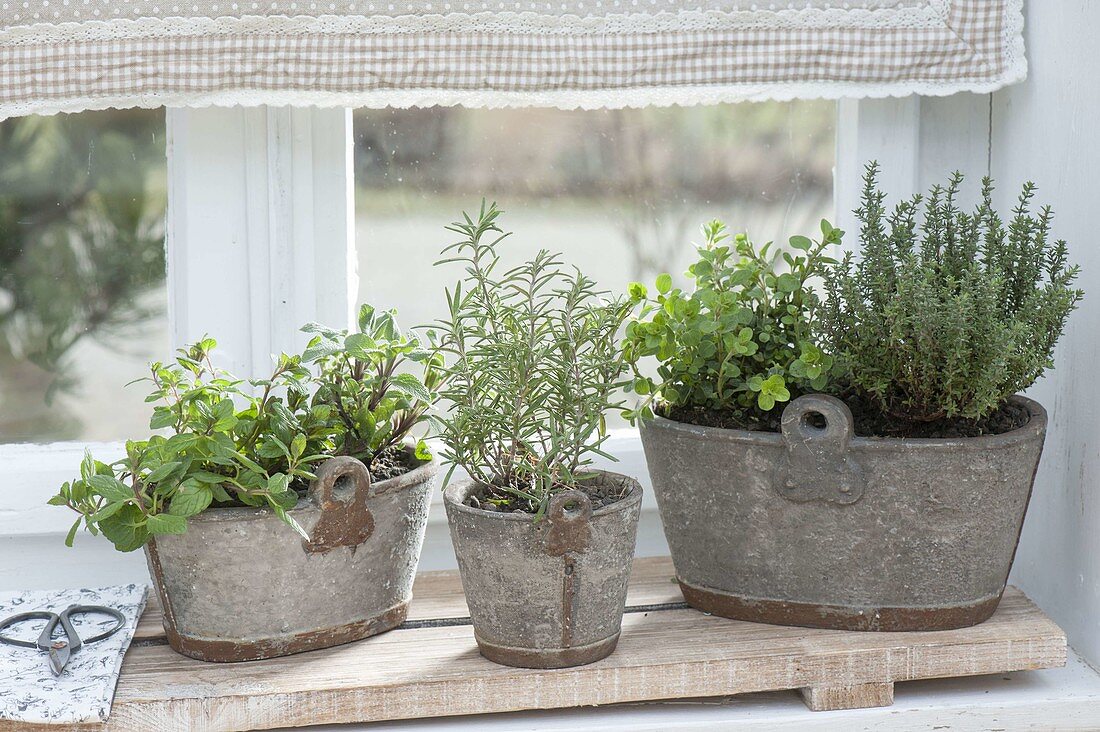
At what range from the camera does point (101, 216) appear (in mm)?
1318

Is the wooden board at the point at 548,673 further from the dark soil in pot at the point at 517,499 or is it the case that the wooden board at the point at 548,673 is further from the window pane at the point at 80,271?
the window pane at the point at 80,271

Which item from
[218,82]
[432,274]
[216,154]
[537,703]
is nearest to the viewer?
[537,703]

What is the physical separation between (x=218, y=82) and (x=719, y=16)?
54cm

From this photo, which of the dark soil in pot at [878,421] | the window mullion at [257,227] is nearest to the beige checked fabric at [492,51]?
the window mullion at [257,227]

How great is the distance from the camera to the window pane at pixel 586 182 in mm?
1359

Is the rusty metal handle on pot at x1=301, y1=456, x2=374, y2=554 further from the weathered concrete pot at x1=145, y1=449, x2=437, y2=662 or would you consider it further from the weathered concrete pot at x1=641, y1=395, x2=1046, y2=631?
the weathered concrete pot at x1=641, y1=395, x2=1046, y2=631

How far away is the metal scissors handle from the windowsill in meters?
0.25

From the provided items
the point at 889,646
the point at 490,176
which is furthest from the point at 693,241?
the point at 889,646

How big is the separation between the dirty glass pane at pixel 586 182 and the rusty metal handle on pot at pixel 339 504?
0.38 m

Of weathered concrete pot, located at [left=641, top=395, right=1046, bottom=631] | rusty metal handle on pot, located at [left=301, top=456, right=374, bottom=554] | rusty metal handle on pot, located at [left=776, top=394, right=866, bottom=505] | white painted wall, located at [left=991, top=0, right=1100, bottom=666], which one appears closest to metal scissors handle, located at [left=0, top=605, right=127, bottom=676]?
rusty metal handle on pot, located at [left=301, top=456, right=374, bottom=554]

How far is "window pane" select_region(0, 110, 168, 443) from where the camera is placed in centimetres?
130

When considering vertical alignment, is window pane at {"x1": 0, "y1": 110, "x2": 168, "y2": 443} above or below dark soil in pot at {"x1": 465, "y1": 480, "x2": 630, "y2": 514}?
above

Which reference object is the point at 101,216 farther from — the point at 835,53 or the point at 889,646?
the point at 889,646

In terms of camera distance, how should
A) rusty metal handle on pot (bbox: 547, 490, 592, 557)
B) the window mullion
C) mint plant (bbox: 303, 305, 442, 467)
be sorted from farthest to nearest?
1. the window mullion
2. mint plant (bbox: 303, 305, 442, 467)
3. rusty metal handle on pot (bbox: 547, 490, 592, 557)
